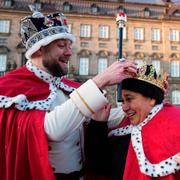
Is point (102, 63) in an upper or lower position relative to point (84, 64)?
upper

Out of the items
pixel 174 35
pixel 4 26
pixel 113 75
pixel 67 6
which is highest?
pixel 67 6

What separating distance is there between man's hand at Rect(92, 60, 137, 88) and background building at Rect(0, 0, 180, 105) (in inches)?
807

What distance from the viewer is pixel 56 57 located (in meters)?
2.13

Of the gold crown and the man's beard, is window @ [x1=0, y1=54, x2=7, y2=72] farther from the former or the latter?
the gold crown

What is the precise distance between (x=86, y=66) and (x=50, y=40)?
21.3 meters

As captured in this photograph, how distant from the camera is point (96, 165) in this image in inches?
85.0

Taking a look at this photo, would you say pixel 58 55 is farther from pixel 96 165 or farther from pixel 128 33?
pixel 128 33

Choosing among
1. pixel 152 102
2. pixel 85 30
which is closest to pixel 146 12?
pixel 85 30

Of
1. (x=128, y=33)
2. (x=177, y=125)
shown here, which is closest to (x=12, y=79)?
(x=177, y=125)

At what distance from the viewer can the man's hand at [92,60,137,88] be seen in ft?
5.74

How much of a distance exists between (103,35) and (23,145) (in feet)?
75.0

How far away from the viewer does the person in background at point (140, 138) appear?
173cm

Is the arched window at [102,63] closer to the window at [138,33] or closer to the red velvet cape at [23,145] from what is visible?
the window at [138,33]

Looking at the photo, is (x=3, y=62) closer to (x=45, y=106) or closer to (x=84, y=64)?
(x=84, y=64)
